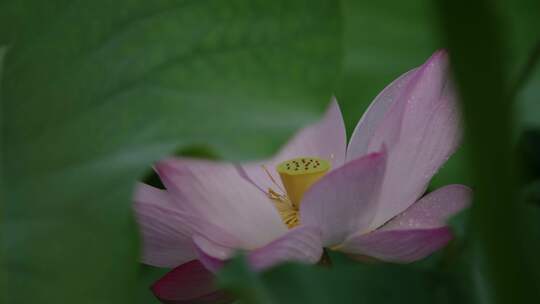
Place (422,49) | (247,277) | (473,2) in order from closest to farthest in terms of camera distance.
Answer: (473,2), (247,277), (422,49)

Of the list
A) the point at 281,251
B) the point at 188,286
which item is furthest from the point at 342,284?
the point at 188,286

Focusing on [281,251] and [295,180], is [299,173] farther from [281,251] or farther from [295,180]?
[281,251]

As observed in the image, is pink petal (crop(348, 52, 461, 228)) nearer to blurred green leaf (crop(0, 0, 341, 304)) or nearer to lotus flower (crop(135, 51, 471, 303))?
lotus flower (crop(135, 51, 471, 303))

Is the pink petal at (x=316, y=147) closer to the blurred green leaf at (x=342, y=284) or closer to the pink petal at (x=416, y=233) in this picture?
the pink petal at (x=416, y=233)

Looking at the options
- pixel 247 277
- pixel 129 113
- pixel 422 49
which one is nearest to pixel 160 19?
pixel 129 113

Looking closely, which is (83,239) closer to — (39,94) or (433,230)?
(39,94)
